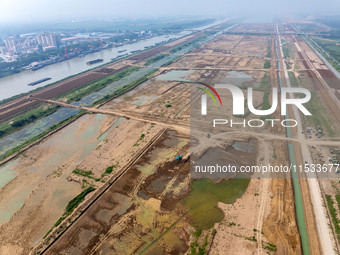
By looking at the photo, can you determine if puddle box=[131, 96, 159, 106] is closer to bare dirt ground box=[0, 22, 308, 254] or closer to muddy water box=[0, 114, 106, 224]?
muddy water box=[0, 114, 106, 224]

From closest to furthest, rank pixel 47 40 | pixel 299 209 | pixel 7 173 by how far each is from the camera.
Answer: pixel 299 209 → pixel 7 173 → pixel 47 40

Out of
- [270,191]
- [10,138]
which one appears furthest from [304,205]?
[10,138]

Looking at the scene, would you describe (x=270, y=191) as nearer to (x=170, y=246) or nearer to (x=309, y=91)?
(x=170, y=246)

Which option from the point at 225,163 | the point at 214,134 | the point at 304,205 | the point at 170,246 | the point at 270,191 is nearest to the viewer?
the point at 170,246

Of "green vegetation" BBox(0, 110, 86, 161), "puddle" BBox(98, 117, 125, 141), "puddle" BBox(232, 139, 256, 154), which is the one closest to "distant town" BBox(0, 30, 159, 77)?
"green vegetation" BBox(0, 110, 86, 161)

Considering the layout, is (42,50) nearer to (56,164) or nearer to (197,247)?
(56,164)

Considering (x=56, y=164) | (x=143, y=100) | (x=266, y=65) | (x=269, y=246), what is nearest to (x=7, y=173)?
(x=56, y=164)

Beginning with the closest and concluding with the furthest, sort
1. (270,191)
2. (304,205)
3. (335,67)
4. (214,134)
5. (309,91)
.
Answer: (304,205) < (270,191) < (214,134) < (309,91) < (335,67)
